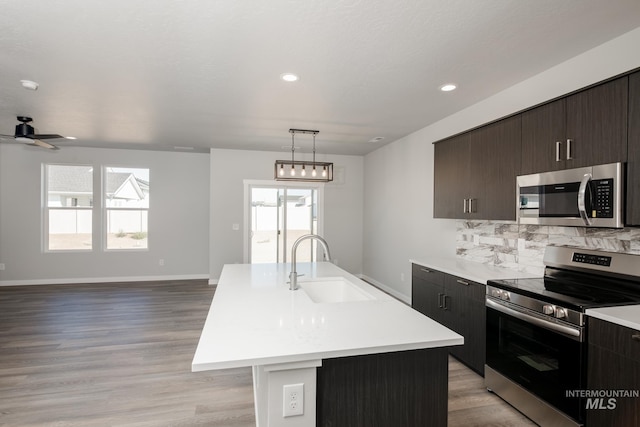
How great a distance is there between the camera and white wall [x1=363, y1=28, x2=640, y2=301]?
2.28 metres

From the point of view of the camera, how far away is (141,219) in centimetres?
642

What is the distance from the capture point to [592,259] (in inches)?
87.4

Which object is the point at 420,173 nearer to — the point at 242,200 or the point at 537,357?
the point at 537,357

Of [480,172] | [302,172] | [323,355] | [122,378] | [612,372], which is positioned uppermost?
[302,172]

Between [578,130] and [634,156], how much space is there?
387 mm

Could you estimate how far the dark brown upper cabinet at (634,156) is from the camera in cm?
178

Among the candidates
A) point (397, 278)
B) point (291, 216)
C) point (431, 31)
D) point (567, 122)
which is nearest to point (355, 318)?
point (431, 31)

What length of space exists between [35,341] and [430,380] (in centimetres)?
Result: 409

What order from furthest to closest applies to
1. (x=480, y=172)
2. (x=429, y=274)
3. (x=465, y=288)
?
(x=429, y=274), (x=480, y=172), (x=465, y=288)

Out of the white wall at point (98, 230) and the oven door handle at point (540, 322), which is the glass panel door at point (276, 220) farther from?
the oven door handle at point (540, 322)

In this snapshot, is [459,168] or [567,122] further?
[459,168]

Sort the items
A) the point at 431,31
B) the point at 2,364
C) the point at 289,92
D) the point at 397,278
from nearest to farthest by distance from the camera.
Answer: the point at 431,31 < the point at 2,364 < the point at 289,92 < the point at 397,278

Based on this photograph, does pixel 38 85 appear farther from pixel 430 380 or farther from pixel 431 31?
pixel 430 380

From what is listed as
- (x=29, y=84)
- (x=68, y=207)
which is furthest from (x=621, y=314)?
Answer: (x=68, y=207)
